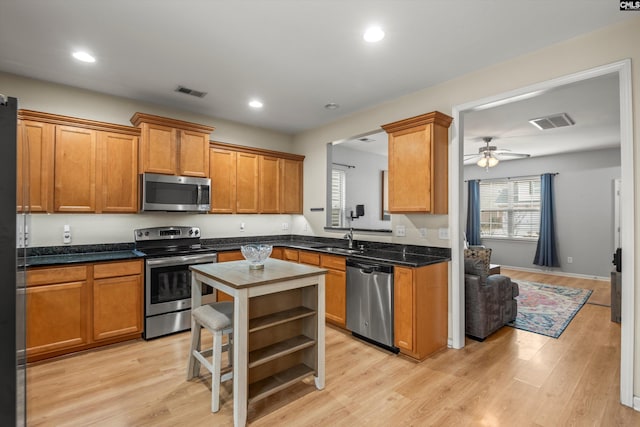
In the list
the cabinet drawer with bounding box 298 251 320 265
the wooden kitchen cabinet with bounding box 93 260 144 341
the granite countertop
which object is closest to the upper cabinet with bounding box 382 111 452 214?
the granite countertop

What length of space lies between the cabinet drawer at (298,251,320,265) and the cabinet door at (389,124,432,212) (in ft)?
3.77

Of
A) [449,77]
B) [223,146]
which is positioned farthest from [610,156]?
[223,146]

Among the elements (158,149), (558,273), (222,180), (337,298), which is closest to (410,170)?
(337,298)

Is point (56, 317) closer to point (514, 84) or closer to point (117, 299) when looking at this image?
point (117, 299)

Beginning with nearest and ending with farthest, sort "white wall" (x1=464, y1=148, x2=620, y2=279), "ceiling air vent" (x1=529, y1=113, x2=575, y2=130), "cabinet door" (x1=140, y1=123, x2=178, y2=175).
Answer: "cabinet door" (x1=140, y1=123, x2=178, y2=175) < "ceiling air vent" (x1=529, y1=113, x2=575, y2=130) < "white wall" (x1=464, y1=148, x2=620, y2=279)

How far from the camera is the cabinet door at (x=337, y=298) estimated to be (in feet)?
11.6

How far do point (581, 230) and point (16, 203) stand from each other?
28.7 feet

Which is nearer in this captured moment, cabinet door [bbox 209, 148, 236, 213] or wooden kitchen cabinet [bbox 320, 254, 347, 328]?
wooden kitchen cabinet [bbox 320, 254, 347, 328]

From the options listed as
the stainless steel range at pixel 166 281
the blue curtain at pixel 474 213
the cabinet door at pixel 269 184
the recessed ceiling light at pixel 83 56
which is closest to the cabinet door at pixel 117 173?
the stainless steel range at pixel 166 281

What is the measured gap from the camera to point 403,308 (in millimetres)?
2904

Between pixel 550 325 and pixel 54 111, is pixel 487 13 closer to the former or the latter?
pixel 550 325

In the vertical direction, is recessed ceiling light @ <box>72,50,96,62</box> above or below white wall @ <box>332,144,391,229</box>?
above

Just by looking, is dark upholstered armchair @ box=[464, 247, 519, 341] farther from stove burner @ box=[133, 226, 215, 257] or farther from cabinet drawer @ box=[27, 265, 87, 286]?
cabinet drawer @ box=[27, 265, 87, 286]

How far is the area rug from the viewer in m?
3.78
